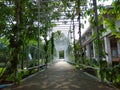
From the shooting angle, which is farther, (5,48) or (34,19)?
(34,19)

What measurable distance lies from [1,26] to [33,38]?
3.00 metres

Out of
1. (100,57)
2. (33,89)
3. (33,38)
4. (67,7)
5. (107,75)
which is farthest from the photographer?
(67,7)

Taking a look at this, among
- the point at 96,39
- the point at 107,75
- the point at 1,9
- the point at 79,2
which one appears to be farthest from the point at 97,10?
the point at 79,2

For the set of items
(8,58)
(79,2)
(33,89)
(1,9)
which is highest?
(79,2)

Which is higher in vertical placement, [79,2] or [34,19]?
[79,2]

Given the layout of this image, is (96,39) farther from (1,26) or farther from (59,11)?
(59,11)

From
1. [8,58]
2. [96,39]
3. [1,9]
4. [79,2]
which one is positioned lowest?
[8,58]

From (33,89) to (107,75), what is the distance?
8.04ft

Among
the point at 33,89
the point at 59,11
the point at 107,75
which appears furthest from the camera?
the point at 59,11

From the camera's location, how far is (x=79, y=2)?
487 inches

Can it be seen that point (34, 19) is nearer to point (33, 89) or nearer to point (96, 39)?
point (96, 39)

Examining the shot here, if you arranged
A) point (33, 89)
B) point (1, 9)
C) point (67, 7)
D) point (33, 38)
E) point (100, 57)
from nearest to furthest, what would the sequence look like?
1. point (33, 89)
2. point (100, 57)
3. point (1, 9)
4. point (33, 38)
5. point (67, 7)

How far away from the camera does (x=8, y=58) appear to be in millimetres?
6363

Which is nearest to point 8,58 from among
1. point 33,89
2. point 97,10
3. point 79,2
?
point 33,89
